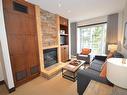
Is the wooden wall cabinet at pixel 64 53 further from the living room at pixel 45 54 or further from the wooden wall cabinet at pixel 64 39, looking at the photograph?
the living room at pixel 45 54

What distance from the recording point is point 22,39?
2477 millimetres

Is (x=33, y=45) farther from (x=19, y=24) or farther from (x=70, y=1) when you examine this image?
(x=70, y=1)

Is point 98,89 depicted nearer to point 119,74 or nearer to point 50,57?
point 119,74

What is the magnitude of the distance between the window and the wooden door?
360cm

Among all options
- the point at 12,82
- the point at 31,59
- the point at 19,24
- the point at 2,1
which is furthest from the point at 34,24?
the point at 12,82

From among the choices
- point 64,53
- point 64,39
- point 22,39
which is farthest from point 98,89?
point 64,39

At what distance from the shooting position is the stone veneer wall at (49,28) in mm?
3246

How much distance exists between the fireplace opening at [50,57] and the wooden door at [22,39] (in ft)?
1.78

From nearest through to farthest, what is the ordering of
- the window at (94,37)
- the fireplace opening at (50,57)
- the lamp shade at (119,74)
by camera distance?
the lamp shade at (119,74), the fireplace opening at (50,57), the window at (94,37)

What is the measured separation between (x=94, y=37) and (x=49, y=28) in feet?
9.97

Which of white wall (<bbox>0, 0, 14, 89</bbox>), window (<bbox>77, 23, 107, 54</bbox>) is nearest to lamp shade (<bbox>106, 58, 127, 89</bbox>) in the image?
white wall (<bbox>0, 0, 14, 89</bbox>)

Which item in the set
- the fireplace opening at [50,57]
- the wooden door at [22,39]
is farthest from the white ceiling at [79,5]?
the fireplace opening at [50,57]

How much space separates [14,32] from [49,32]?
5.00 feet

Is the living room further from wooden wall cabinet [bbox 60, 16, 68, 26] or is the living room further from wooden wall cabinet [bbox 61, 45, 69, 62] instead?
wooden wall cabinet [bbox 61, 45, 69, 62]
